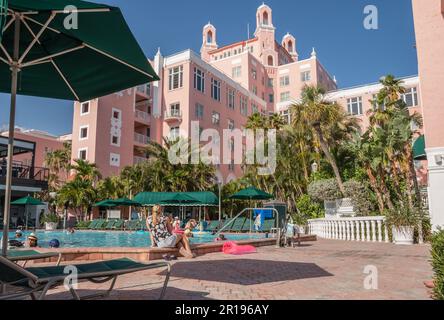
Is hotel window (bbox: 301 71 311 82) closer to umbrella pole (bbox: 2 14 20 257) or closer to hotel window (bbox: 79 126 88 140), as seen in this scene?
hotel window (bbox: 79 126 88 140)

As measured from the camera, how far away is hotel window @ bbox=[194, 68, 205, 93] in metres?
35.9

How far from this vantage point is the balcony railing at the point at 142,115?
120 ft

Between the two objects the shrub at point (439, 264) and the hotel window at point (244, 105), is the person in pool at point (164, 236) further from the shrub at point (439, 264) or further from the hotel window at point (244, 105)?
the hotel window at point (244, 105)

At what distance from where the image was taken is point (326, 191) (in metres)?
20.4

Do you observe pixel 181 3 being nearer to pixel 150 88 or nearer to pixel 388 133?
pixel 388 133

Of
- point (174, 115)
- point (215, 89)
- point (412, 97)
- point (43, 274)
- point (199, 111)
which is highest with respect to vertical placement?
point (215, 89)

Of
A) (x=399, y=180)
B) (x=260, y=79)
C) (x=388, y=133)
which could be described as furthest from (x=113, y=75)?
(x=260, y=79)

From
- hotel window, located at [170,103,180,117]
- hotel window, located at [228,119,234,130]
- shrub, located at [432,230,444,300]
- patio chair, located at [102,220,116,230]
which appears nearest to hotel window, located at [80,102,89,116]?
hotel window, located at [170,103,180,117]

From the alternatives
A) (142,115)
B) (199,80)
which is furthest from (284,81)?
(142,115)

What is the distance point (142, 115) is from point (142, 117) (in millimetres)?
221

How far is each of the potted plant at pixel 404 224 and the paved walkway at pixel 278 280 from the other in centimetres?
457

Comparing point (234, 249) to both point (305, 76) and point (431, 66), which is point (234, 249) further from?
point (305, 76)

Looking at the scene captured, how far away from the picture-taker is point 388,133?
722 inches

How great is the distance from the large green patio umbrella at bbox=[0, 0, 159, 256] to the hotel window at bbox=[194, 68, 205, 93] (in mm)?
29972
